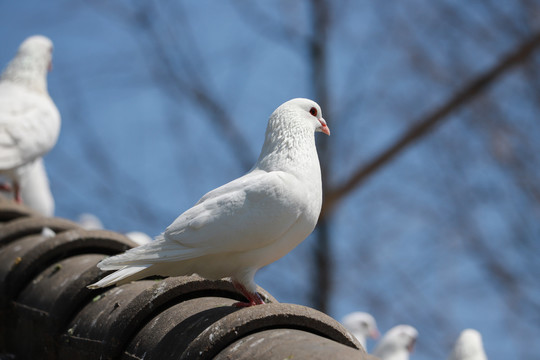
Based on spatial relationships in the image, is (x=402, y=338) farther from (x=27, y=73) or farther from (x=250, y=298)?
(x=27, y=73)

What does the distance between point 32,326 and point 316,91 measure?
8.16m

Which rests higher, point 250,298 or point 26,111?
point 26,111

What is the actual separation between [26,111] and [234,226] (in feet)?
12.0

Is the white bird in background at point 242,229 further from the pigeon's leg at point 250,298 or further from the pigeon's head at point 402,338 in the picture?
the pigeon's head at point 402,338

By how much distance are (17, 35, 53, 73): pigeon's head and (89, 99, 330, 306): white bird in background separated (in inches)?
158

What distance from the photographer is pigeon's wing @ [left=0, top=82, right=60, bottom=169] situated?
203 inches

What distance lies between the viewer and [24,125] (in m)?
5.25

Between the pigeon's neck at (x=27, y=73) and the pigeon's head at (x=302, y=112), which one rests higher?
the pigeon's neck at (x=27, y=73)

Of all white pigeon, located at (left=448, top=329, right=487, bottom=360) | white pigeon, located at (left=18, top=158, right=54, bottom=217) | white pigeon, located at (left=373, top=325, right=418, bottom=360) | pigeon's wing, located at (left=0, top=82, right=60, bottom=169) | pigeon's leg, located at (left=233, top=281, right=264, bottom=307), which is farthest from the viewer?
white pigeon, located at (left=18, top=158, right=54, bottom=217)

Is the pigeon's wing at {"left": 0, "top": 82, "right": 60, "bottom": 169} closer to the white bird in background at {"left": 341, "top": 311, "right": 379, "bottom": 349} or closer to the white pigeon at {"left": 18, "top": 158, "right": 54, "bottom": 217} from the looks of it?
the white pigeon at {"left": 18, "top": 158, "right": 54, "bottom": 217}

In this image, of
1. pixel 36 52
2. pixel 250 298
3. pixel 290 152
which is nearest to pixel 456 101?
pixel 36 52

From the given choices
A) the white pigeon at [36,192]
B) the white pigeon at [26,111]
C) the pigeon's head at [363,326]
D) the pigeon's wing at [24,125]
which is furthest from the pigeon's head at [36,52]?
the pigeon's head at [363,326]

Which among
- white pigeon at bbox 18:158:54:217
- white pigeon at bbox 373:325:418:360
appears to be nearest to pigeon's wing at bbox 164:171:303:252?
white pigeon at bbox 373:325:418:360

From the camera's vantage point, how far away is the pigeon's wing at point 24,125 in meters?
5.15
